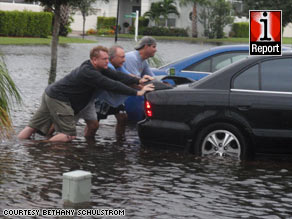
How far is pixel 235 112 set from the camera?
9352 mm

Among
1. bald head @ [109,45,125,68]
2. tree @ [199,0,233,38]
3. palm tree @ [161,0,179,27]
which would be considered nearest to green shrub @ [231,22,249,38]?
tree @ [199,0,233,38]

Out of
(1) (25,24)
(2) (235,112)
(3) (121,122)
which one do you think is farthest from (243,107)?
(1) (25,24)

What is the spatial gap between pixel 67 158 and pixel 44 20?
126 ft

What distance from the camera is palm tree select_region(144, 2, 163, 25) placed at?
68750 mm

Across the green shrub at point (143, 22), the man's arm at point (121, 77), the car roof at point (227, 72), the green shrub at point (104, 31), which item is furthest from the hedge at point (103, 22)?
the car roof at point (227, 72)

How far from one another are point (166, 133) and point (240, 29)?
61603mm

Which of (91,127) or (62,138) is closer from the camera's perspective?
(62,138)

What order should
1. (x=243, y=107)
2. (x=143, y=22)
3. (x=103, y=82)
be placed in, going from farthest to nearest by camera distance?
(x=143, y=22), (x=103, y=82), (x=243, y=107)

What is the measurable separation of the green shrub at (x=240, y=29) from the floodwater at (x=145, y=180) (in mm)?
59493

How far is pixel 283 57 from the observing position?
9469 mm

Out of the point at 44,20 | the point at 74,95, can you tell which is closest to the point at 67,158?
the point at 74,95

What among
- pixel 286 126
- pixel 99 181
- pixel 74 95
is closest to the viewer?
pixel 99 181

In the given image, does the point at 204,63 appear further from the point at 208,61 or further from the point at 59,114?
the point at 59,114

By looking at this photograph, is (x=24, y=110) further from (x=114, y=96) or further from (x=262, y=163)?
(x=262, y=163)
